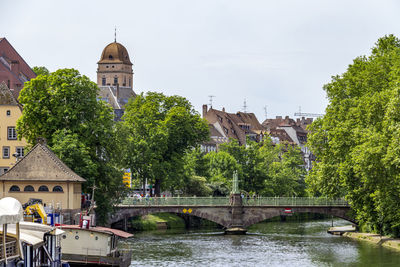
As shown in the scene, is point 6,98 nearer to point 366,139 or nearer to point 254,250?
point 254,250

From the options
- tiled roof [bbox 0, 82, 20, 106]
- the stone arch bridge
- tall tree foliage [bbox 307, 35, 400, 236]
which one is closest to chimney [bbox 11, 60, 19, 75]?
tiled roof [bbox 0, 82, 20, 106]

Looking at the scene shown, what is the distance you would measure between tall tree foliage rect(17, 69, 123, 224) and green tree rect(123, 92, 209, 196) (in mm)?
17335

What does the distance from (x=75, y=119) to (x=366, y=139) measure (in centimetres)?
2188

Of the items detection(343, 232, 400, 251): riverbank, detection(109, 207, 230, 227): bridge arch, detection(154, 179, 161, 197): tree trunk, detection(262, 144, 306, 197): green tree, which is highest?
detection(262, 144, 306, 197): green tree

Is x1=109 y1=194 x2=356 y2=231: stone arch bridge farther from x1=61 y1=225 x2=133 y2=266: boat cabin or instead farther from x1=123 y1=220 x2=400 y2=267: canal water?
x1=61 y1=225 x2=133 y2=266: boat cabin

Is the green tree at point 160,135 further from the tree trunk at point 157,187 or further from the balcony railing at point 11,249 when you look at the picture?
the balcony railing at point 11,249

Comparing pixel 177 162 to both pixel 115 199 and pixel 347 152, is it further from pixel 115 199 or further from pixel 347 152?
pixel 347 152

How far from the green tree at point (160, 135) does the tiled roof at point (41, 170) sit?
83.0ft

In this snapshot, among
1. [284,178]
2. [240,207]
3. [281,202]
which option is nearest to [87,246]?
[240,207]

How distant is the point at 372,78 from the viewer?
71.6 metres

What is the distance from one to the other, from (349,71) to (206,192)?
108 ft

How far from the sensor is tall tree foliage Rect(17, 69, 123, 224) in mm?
71750

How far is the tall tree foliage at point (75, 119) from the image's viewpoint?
235ft

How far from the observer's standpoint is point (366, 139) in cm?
6406
